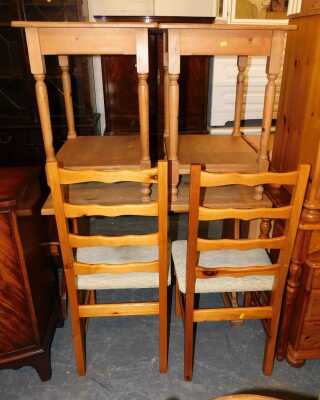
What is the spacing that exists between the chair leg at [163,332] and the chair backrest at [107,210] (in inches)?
7.2

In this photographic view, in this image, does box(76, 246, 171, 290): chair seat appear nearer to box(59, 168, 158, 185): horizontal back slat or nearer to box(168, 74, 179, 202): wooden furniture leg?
box(168, 74, 179, 202): wooden furniture leg

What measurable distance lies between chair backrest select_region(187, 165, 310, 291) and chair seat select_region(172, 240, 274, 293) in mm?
71

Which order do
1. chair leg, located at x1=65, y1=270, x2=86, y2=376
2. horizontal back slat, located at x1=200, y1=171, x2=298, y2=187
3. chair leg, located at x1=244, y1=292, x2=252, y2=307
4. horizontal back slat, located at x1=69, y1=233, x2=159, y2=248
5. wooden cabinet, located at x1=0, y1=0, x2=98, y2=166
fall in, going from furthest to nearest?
wooden cabinet, located at x1=0, y1=0, x2=98, y2=166 < chair leg, located at x1=244, y1=292, x2=252, y2=307 < chair leg, located at x1=65, y1=270, x2=86, y2=376 < horizontal back slat, located at x1=69, y1=233, x2=159, y2=248 < horizontal back slat, located at x1=200, y1=171, x2=298, y2=187

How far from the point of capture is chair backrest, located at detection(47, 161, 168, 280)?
1.16 m

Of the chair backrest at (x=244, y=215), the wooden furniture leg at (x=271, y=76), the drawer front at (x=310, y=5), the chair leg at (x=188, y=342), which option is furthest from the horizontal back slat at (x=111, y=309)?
the drawer front at (x=310, y=5)

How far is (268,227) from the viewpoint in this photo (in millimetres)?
1640

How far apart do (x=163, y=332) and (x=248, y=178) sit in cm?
79

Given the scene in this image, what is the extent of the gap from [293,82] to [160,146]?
171cm

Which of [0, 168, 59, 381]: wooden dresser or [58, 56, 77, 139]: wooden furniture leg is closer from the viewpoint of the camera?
[0, 168, 59, 381]: wooden dresser

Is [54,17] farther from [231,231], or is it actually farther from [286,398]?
[286,398]

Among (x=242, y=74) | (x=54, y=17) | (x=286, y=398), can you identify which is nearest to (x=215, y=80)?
(x=242, y=74)

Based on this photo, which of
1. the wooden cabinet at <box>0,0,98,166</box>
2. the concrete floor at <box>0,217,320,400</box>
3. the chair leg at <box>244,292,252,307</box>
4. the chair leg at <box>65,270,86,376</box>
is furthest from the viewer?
the wooden cabinet at <box>0,0,98,166</box>

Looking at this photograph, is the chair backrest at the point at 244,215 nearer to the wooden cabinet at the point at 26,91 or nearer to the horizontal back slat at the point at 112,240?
the horizontal back slat at the point at 112,240

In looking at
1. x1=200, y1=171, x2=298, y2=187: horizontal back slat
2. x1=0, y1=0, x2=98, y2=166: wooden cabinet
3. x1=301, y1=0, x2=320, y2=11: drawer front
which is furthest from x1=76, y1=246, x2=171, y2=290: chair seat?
x1=0, y1=0, x2=98, y2=166: wooden cabinet
